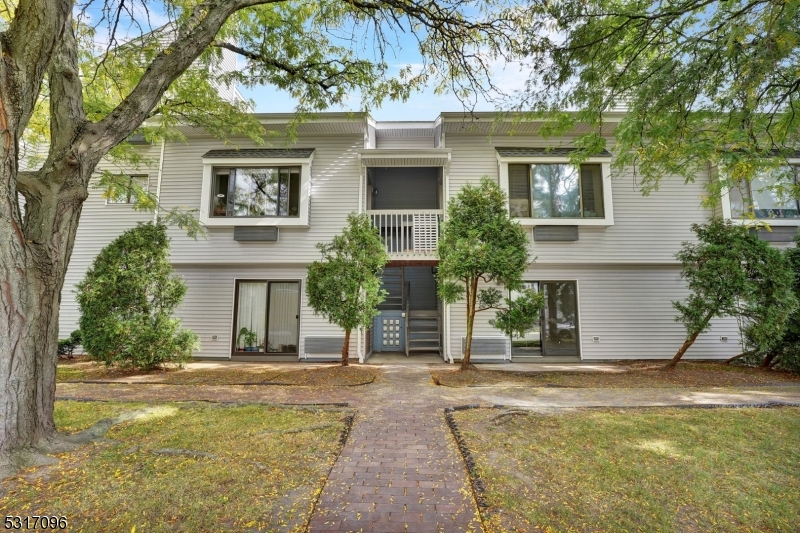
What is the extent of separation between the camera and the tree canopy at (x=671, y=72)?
4.46 meters

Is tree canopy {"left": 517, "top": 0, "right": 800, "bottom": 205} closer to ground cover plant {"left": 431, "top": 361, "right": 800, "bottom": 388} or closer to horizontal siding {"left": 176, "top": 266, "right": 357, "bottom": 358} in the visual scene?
ground cover plant {"left": 431, "top": 361, "right": 800, "bottom": 388}

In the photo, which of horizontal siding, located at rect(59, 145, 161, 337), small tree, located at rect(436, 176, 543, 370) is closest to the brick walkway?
small tree, located at rect(436, 176, 543, 370)

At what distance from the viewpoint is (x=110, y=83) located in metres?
7.88

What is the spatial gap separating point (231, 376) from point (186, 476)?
15.9 ft

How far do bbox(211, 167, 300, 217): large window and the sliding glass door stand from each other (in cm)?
207

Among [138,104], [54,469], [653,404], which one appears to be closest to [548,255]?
[653,404]

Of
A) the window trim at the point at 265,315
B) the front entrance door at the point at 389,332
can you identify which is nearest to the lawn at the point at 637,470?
the window trim at the point at 265,315

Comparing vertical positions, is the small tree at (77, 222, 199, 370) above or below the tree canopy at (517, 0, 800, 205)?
below

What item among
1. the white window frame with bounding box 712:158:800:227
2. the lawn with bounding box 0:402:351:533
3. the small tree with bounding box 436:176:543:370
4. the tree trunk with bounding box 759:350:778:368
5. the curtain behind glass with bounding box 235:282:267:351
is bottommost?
the lawn with bounding box 0:402:351:533

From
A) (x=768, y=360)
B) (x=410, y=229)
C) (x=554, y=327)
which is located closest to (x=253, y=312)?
(x=410, y=229)

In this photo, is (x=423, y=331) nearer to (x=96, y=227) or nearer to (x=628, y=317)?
(x=628, y=317)

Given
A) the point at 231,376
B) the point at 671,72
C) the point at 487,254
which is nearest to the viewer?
the point at 671,72

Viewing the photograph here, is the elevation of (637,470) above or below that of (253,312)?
below

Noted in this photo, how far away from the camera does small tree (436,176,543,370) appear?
24.0ft
